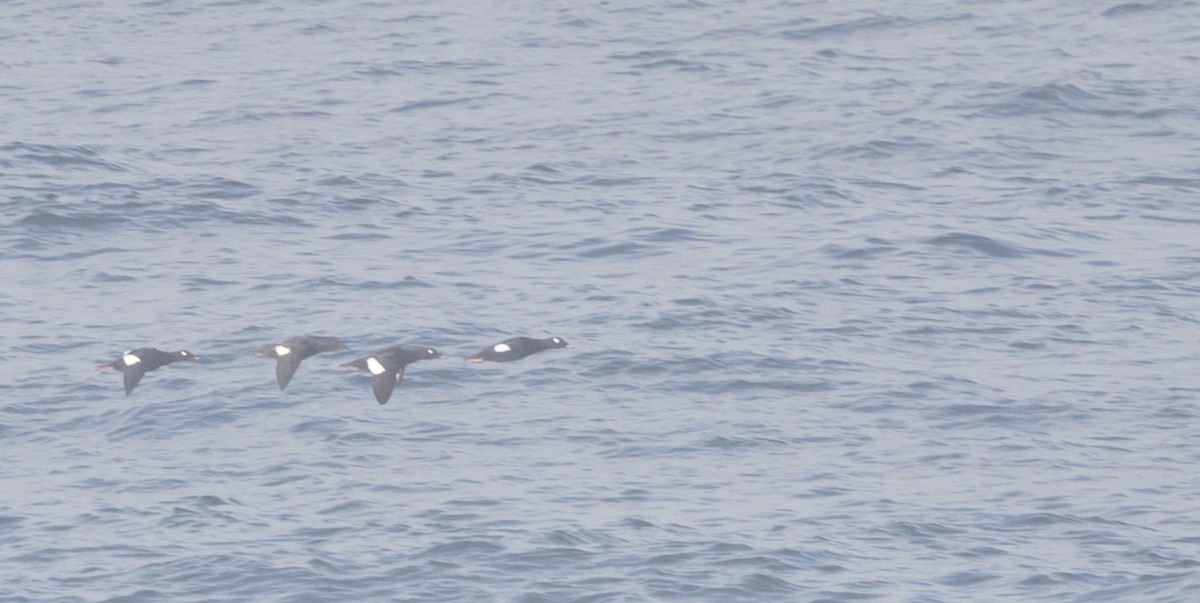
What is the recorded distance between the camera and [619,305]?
3059 cm

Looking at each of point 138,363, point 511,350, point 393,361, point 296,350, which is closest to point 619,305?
point 511,350

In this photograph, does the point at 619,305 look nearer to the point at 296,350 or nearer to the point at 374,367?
the point at 374,367

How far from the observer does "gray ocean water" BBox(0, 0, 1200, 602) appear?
2448 centimetres

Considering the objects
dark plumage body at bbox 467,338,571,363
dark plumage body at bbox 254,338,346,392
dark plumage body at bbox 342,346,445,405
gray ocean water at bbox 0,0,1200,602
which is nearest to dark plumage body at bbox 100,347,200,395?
dark plumage body at bbox 254,338,346,392

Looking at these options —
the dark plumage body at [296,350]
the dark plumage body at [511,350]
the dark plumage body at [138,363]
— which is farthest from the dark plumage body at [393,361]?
the dark plumage body at [138,363]

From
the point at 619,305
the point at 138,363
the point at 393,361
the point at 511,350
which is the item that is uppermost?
the point at 138,363

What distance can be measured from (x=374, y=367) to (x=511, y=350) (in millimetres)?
1434

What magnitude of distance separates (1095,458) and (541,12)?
22965mm

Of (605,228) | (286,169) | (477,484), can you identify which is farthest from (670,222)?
(477,484)

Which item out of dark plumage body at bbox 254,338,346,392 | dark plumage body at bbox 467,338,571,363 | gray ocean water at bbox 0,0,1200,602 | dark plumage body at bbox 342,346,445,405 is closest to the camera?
dark plumage body at bbox 254,338,346,392

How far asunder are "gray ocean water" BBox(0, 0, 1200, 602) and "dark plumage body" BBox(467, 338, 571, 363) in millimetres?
1671

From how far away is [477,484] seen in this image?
25.8m

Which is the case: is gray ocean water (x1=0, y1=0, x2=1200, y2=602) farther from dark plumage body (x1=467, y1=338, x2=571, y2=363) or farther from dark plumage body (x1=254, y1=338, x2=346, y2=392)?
dark plumage body (x1=254, y1=338, x2=346, y2=392)

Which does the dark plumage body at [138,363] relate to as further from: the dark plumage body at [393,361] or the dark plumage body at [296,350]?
the dark plumage body at [393,361]
